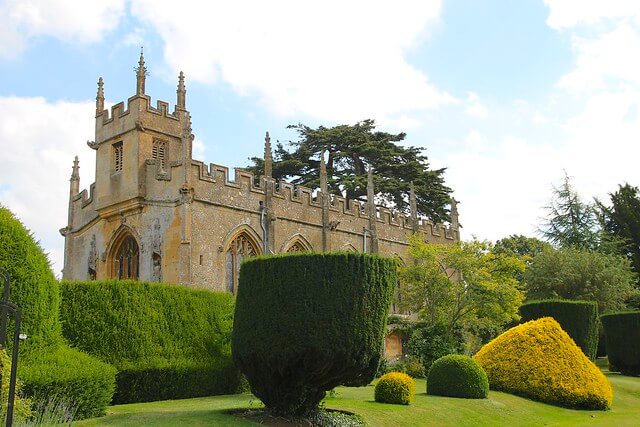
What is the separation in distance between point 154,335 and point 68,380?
14.8ft

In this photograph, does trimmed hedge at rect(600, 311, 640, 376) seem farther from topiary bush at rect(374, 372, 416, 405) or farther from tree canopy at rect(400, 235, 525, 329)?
topiary bush at rect(374, 372, 416, 405)

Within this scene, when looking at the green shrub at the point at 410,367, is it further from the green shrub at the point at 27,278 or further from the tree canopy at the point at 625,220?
the tree canopy at the point at 625,220

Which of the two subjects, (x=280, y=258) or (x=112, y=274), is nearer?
(x=280, y=258)

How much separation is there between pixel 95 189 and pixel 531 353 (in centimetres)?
1607

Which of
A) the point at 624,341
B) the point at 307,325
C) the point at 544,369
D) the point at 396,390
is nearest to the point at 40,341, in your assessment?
the point at 307,325

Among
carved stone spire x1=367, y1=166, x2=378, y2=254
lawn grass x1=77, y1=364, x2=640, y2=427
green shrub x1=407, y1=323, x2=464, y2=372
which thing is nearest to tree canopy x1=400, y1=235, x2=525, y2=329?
green shrub x1=407, y1=323, x2=464, y2=372

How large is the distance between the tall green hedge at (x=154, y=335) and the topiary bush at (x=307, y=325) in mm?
3269

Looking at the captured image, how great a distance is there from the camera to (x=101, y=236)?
25.1 metres

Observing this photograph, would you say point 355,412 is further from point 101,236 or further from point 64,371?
point 101,236

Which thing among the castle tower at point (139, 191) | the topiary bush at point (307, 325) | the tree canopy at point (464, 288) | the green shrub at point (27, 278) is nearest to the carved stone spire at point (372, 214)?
the tree canopy at point (464, 288)

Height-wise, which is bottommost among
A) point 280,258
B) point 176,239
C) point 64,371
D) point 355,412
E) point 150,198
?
point 355,412

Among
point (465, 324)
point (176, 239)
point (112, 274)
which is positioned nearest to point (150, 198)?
point (176, 239)

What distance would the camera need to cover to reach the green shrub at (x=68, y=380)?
9.55 meters

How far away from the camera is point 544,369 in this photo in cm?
1795
